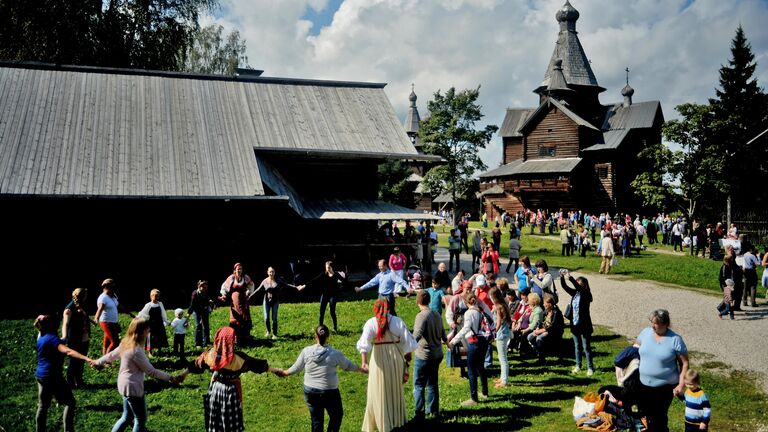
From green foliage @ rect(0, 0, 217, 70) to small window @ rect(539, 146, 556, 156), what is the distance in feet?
105

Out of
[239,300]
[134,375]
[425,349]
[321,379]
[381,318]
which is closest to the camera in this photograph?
[134,375]

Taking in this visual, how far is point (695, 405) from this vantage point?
7.12 meters

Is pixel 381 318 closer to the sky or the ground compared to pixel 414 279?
closer to the sky

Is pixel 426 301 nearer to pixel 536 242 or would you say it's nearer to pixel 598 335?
pixel 598 335

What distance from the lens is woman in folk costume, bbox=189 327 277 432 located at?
21.1 feet

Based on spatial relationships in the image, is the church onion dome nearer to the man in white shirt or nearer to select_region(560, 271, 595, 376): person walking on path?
the man in white shirt

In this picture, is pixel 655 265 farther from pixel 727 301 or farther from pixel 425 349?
pixel 425 349

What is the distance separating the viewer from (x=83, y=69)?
73.2 feet

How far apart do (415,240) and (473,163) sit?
2129cm

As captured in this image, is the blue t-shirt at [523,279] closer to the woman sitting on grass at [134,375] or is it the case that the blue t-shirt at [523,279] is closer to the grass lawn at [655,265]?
the woman sitting on grass at [134,375]

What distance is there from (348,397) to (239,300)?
3.63m

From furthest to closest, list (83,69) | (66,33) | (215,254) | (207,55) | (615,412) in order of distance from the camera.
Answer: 1. (207,55)
2. (66,33)
3. (83,69)
4. (215,254)
5. (615,412)

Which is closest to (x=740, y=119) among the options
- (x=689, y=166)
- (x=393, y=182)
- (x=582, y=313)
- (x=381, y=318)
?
(x=689, y=166)

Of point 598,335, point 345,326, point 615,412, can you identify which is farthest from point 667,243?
point 615,412
